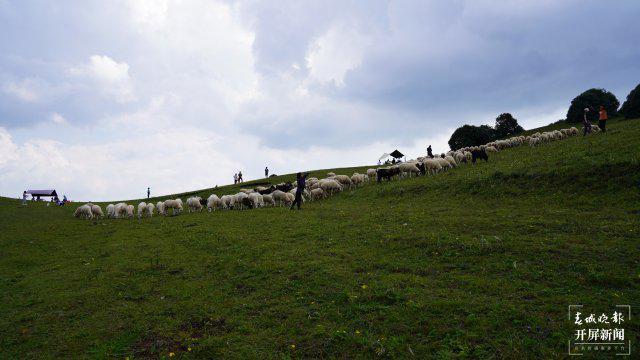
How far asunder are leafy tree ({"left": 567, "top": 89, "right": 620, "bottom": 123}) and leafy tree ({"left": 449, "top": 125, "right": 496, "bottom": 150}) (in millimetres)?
13018

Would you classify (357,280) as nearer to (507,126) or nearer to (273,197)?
(273,197)

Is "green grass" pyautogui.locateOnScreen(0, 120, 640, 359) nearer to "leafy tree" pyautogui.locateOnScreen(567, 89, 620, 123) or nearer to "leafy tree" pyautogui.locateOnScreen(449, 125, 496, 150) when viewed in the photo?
"leafy tree" pyautogui.locateOnScreen(449, 125, 496, 150)

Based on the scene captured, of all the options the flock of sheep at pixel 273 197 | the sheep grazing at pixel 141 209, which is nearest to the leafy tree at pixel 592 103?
the flock of sheep at pixel 273 197

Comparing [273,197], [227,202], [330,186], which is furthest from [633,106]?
[227,202]

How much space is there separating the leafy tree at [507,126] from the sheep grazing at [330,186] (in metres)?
48.5

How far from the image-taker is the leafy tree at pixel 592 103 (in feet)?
209

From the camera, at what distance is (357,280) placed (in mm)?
11211

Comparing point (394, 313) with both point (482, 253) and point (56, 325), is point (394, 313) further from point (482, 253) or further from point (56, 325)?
point (56, 325)

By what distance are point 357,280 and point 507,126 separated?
70.8m

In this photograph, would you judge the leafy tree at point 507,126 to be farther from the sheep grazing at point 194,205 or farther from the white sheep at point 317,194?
the sheep grazing at point 194,205

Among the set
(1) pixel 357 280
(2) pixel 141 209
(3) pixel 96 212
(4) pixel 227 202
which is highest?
(3) pixel 96 212

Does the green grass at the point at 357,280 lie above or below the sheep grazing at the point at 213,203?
below

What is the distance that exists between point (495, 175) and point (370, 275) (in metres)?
16.9

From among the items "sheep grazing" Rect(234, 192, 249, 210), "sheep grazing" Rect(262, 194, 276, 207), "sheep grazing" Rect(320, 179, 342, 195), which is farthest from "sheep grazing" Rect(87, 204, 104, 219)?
"sheep grazing" Rect(320, 179, 342, 195)
